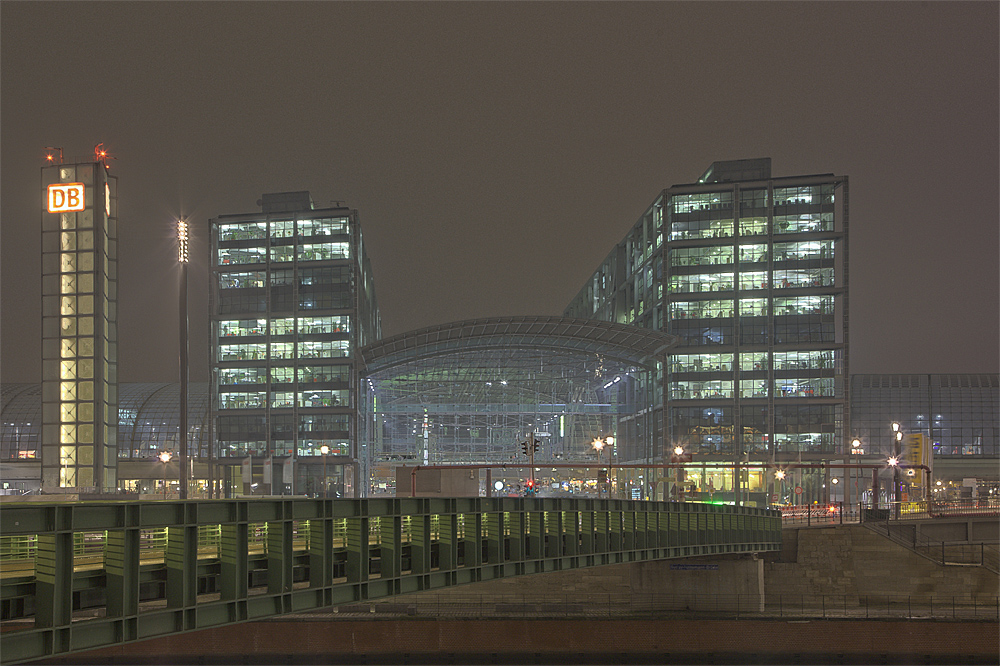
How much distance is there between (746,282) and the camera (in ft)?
376

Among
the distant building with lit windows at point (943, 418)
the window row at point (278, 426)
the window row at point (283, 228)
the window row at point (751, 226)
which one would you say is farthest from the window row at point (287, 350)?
the distant building with lit windows at point (943, 418)

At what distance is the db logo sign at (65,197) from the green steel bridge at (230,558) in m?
49.4

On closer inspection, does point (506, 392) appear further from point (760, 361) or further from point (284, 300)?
point (760, 361)

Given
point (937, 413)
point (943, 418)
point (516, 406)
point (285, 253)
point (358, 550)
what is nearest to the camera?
point (358, 550)

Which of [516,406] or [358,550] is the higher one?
[516,406]

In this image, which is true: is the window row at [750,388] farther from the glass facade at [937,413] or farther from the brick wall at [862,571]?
the brick wall at [862,571]

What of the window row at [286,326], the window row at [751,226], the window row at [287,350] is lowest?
the window row at [287,350]

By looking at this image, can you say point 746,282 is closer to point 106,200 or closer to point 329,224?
point 329,224

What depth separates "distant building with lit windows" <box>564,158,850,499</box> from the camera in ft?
371

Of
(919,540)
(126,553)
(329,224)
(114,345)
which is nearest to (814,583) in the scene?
(919,540)

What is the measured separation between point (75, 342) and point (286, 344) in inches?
1713

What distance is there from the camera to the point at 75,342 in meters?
75.0

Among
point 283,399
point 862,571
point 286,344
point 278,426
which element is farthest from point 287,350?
point 862,571

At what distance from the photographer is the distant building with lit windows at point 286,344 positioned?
11619 cm
